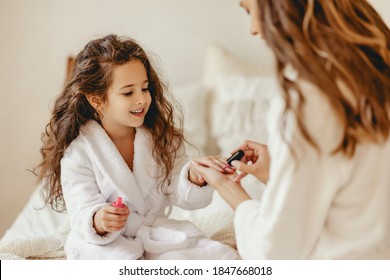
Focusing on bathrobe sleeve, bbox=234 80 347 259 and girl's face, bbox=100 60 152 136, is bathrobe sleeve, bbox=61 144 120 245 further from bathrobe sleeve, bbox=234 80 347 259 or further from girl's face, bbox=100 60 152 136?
bathrobe sleeve, bbox=234 80 347 259

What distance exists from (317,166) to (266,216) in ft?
0.44

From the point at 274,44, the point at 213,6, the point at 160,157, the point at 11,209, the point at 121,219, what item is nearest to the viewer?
the point at 274,44

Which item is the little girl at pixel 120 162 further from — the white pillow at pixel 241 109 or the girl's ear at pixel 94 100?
the white pillow at pixel 241 109

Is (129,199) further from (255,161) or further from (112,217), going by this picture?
(255,161)

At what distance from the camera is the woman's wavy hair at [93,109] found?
1261 millimetres

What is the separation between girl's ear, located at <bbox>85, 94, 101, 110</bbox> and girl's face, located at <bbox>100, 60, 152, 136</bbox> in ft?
0.11

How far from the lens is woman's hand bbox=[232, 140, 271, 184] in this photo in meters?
1.16

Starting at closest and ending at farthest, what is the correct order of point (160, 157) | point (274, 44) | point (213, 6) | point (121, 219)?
point (274, 44) < point (121, 219) < point (160, 157) < point (213, 6)

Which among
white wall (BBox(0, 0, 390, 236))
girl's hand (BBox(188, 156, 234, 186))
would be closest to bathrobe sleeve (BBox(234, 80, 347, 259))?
girl's hand (BBox(188, 156, 234, 186))
